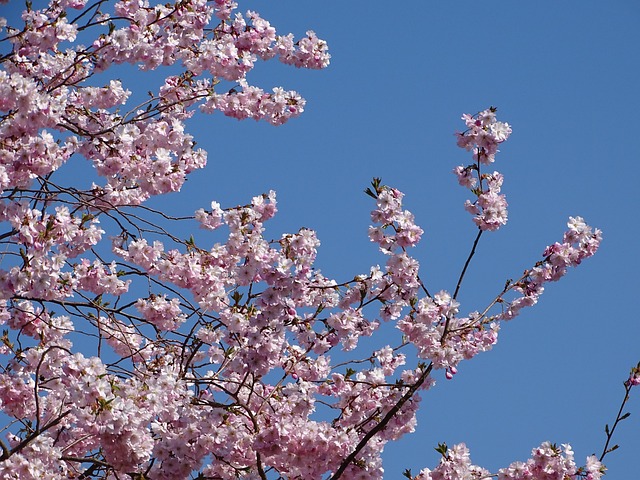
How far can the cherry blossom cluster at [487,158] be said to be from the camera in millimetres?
6781

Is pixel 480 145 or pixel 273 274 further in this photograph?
pixel 480 145

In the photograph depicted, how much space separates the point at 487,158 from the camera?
6.89 metres

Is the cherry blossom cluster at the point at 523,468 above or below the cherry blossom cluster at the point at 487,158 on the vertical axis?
below

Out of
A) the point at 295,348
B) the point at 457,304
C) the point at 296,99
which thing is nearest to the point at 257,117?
the point at 296,99

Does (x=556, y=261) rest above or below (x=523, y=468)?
above

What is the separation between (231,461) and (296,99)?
10.0 feet

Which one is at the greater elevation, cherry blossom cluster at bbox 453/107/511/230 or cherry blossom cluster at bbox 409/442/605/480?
cherry blossom cluster at bbox 453/107/511/230

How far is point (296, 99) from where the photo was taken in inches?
320

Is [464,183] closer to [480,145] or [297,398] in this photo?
[480,145]

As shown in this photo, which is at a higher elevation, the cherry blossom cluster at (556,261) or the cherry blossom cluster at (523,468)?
the cherry blossom cluster at (556,261)

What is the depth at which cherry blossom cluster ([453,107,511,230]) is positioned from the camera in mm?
6781

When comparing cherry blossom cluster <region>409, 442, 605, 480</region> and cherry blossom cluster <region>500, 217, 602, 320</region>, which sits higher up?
cherry blossom cluster <region>500, 217, 602, 320</region>

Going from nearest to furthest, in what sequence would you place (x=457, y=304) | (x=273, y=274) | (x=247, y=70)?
(x=273, y=274) < (x=457, y=304) < (x=247, y=70)

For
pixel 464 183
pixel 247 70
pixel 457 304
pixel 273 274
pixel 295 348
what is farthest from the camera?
pixel 247 70
